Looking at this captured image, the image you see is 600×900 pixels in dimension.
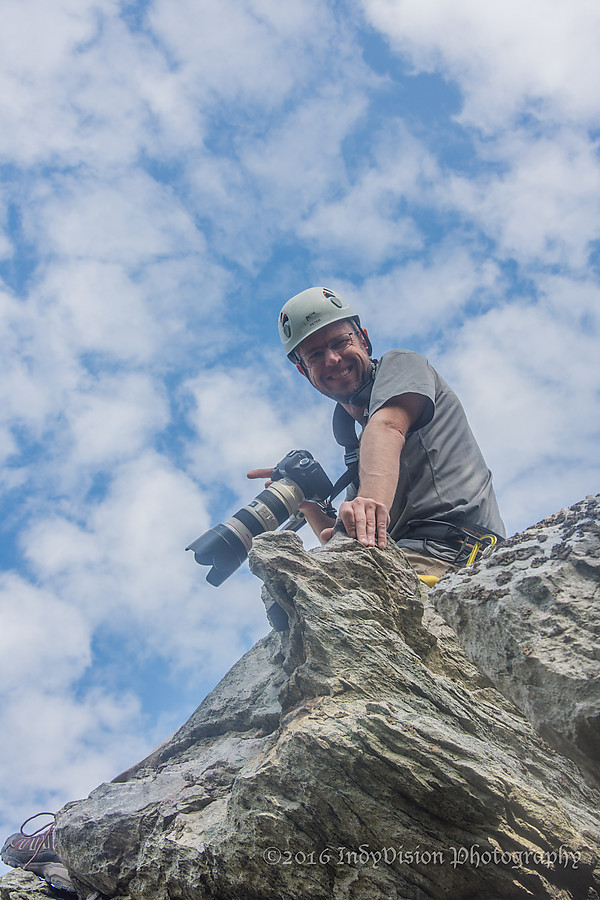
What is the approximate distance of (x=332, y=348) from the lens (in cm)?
633

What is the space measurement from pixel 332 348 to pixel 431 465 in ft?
5.53

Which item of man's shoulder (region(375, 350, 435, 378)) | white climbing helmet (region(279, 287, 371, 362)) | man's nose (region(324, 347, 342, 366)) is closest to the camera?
man's shoulder (region(375, 350, 435, 378))

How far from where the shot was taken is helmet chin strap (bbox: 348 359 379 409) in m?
6.24

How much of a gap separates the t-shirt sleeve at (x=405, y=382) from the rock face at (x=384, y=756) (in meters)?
1.48

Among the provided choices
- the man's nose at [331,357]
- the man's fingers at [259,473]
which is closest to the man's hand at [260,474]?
the man's fingers at [259,473]

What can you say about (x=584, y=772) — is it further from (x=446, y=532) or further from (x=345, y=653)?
(x=446, y=532)

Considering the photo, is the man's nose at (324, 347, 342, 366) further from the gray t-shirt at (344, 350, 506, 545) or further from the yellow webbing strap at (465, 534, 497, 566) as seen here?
the yellow webbing strap at (465, 534, 497, 566)

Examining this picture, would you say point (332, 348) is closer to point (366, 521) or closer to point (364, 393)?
point (364, 393)

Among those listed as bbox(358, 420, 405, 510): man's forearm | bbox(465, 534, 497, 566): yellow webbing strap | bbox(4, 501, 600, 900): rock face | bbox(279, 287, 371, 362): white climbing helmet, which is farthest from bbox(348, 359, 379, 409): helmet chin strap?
bbox(4, 501, 600, 900): rock face

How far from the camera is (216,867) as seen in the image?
8.95ft

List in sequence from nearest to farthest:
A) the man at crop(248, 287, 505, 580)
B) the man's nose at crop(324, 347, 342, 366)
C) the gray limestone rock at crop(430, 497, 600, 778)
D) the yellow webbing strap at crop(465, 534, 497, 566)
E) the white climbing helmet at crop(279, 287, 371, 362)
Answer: the gray limestone rock at crop(430, 497, 600, 778) → the man at crop(248, 287, 505, 580) → the yellow webbing strap at crop(465, 534, 497, 566) → the man's nose at crop(324, 347, 342, 366) → the white climbing helmet at crop(279, 287, 371, 362)

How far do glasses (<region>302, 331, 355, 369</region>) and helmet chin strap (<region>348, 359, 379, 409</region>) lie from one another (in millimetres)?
362

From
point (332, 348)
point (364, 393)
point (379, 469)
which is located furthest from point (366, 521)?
A: point (332, 348)

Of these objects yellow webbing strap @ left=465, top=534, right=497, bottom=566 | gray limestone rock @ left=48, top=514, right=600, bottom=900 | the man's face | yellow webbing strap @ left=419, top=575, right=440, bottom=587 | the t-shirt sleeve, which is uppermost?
the man's face
